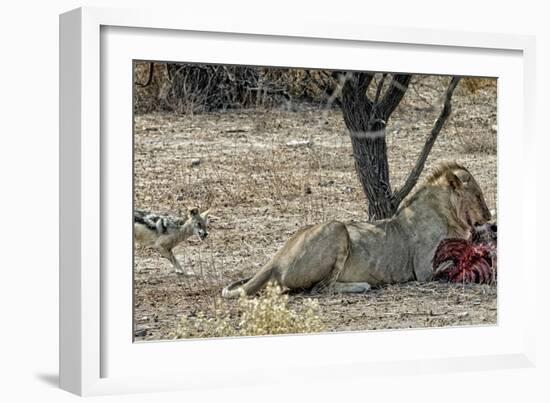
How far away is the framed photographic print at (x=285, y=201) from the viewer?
34.8 feet

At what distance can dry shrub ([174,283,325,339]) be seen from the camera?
11148 millimetres

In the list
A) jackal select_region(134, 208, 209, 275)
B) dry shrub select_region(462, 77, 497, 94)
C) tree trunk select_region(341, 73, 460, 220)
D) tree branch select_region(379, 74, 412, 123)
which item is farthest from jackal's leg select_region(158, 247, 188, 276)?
dry shrub select_region(462, 77, 497, 94)

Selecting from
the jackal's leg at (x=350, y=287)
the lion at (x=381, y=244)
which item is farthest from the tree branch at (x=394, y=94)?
the jackal's leg at (x=350, y=287)

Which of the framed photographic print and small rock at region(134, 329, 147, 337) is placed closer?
the framed photographic print

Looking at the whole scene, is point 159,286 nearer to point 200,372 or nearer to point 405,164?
point 200,372

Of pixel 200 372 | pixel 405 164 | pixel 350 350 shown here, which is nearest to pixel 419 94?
pixel 405 164

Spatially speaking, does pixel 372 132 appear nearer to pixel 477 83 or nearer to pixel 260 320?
pixel 477 83

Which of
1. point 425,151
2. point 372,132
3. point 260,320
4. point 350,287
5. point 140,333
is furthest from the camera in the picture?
point 425,151

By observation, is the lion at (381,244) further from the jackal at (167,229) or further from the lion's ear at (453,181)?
the jackal at (167,229)

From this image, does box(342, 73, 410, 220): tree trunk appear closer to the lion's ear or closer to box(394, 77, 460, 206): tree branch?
box(394, 77, 460, 206): tree branch

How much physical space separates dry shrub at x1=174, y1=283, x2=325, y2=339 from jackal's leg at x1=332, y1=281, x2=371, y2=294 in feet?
1.02

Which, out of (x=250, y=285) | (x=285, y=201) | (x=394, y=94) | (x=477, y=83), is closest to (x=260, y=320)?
(x=250, y=285)

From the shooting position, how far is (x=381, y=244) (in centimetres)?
1222

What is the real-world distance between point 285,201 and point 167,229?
3.72 feet
